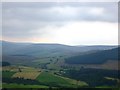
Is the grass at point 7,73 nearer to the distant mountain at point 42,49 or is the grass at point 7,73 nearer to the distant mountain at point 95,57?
the distant mountain at point 95,57

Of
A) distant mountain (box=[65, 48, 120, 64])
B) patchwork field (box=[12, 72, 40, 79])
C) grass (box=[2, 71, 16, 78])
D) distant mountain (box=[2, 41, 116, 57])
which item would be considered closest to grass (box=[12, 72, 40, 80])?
patchwork field (box=[12, 72, 40, 79])

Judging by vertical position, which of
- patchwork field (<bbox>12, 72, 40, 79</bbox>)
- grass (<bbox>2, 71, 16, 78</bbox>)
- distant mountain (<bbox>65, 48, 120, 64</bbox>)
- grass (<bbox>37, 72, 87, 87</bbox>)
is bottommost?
grass (<bbox>37, 72, 87, 87</bbox>)

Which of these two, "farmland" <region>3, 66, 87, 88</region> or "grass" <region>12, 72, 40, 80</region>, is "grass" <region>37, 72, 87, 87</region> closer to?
"farmland" <region>3, 66, 87, 88</region>

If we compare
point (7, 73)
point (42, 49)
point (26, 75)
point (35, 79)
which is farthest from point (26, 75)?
point (42, 49)

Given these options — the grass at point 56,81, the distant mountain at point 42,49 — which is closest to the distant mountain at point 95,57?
the distant mountain at point 42,49

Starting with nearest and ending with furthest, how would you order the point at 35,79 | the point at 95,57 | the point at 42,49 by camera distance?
1. the point at 35,79
2. the point at 95,57
3. the point at 42,49

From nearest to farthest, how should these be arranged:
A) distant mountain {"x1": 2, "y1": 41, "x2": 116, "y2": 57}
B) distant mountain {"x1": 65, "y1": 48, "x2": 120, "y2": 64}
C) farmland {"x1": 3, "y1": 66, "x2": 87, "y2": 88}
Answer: farmland {"x1": 3, "y1": 66, "x2": 87, "y2": 88}
distant mountain {"x1": 65, "y1": 48, "x2": 120, "y2": 64}
distant mountain {"x1": 2, "y1": 41, "x2": 116, "y2": 57}

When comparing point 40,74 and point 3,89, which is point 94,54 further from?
point 3,89

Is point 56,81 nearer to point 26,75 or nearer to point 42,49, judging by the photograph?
point 26,75

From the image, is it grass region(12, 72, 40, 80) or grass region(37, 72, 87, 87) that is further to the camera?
grass region(12, 72, 40, 80)

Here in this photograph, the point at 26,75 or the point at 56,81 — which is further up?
the point at 26,75
